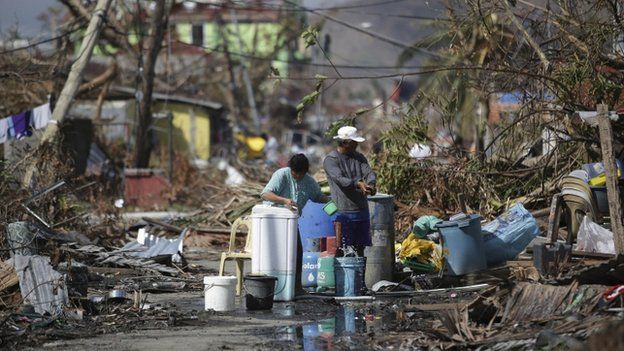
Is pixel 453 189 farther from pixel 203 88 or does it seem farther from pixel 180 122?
pixel 203 88

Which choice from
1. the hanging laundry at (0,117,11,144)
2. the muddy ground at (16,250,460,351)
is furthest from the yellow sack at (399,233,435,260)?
the hanging laundry at (0,117,11,144)

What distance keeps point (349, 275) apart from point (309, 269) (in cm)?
94

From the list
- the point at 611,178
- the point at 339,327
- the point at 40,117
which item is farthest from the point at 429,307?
the point at 40,117

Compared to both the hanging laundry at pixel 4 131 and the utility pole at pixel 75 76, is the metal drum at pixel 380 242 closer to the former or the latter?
the utility pole at pixel 75 76

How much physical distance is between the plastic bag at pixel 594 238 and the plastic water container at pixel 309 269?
11.6ft

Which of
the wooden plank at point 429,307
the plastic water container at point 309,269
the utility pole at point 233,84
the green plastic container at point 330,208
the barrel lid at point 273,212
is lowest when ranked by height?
the wooden plank at point 429,307

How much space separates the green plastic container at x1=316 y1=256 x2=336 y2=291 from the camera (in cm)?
1310

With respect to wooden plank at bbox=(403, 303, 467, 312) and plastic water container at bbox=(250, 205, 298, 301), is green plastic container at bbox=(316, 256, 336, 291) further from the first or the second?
wooden plank at bbox=(403, 303, 467, 312)

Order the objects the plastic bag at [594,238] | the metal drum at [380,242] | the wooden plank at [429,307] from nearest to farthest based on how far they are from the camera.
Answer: the wooden plank at [429,307], the metal drum at [380,242], the plastic bag at [594,238]

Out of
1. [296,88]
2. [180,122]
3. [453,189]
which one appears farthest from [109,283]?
[296,88]

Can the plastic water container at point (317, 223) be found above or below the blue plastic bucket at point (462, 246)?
above

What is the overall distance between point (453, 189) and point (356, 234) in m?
5.02

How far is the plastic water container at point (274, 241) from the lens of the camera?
1233 cm

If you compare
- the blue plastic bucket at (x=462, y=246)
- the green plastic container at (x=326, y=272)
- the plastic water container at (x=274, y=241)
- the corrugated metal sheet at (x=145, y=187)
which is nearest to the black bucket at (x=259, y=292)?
the plastic water container at (x=274, y=241)
